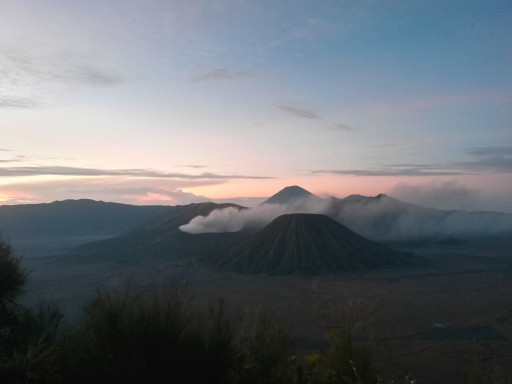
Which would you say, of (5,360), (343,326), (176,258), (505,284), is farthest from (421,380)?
(176,258)

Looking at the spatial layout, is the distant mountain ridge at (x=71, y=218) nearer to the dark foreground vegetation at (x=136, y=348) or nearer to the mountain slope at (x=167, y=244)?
the mountain slope at (x=167, y=244)

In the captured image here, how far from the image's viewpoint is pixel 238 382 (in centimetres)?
978

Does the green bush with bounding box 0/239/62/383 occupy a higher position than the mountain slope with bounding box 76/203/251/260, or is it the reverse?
the green bush with bounding box 0/239/62/383

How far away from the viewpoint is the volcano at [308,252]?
216 feet

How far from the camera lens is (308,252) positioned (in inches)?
2702

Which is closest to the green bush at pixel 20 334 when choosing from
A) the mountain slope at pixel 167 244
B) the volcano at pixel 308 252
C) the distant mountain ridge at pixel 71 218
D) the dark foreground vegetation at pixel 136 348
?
the dark foreground vegetation at pixel 136 348

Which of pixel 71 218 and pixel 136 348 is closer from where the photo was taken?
pixel 136 348

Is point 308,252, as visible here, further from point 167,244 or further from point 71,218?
point 71,218

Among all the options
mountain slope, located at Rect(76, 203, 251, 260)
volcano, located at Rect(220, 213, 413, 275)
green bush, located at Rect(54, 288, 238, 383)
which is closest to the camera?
green bush, located at Rect(54, 288, 238, 383)

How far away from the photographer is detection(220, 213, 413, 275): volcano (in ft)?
216

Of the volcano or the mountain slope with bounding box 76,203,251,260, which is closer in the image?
the volcano

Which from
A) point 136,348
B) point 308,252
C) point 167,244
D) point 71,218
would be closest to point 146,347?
point 136,348

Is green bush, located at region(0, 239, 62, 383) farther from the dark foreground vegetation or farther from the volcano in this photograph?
the volcano

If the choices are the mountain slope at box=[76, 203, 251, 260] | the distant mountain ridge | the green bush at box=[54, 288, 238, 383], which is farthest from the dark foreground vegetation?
the distant mountain ridge
